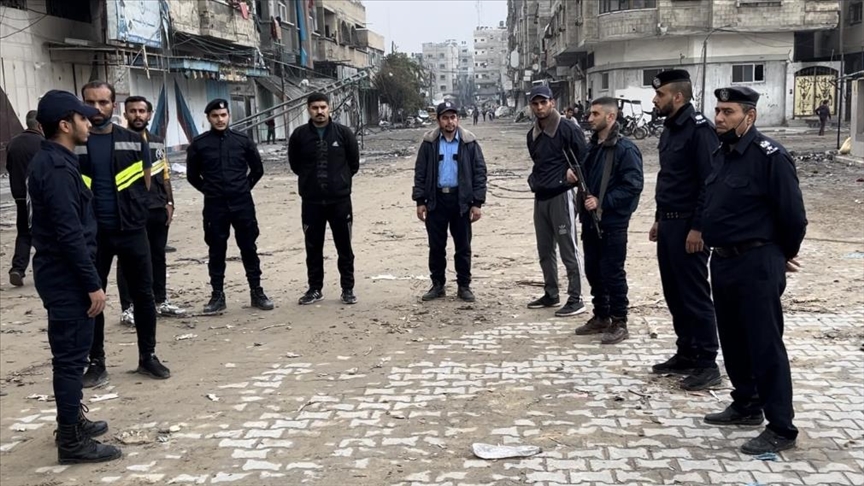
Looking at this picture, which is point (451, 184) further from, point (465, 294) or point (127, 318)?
point (127, 318)

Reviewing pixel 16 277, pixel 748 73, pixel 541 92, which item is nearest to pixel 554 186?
pixel 541 92

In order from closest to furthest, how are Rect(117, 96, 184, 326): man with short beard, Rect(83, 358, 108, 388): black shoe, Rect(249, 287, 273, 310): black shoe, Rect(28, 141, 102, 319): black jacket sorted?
Rect(28, 141, 102, 319): black jacket, Rect(83, 358, 108, 388): black shoe, Rect(117, 96, 184, 326): man with short beard, Rect(249, 287, 273, 310): black shoe

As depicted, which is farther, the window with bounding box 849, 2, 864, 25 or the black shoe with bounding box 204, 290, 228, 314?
the window with bounding box 849, 2, 864, 25

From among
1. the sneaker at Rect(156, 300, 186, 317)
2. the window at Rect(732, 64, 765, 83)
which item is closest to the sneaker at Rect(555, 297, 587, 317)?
the sneaker at Rect(156, 300, 186, 317)

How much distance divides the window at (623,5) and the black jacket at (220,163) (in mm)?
36667

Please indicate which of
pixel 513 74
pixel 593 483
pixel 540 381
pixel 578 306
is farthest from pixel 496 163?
pixel 513 74

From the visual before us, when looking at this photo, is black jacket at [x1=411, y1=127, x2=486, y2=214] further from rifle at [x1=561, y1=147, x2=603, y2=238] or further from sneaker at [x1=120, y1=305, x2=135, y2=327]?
sneaker at [x1=120, y1=305, x2=135, y2=327]

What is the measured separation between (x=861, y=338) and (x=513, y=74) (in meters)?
101

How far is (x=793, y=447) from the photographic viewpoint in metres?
4.15

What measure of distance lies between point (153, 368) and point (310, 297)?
2.37 m

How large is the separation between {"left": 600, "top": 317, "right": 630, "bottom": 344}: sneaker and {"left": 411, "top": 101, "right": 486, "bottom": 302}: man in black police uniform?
1811 millimetres

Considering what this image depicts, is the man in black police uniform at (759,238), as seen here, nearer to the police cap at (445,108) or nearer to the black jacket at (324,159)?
the police cap at (445,108)

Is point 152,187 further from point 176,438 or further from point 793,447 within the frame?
point 793,447

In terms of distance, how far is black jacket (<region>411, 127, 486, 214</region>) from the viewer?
7633 mm
